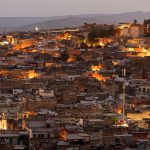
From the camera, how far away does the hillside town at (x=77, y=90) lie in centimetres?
2009

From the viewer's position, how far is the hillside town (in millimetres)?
20094

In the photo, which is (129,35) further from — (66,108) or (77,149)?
(77,149)

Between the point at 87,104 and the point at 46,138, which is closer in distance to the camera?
the point at 46,138

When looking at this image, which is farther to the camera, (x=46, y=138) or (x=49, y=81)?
(x=49, y=81)

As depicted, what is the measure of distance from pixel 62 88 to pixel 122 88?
286 cm

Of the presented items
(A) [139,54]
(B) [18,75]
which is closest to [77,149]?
(B) [18,75]

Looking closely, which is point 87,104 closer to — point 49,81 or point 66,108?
point 66,108

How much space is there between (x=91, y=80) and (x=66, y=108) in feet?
30.7

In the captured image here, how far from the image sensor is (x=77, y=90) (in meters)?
33.1

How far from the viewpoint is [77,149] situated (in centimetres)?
1802

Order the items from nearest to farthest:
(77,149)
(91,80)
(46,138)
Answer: (77,149) → (46,138) → (91,80)

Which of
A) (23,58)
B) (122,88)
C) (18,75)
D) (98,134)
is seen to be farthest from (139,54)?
(98,134)

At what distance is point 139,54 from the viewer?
4872 centimetres

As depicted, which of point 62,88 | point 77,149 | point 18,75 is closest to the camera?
point 77,149
